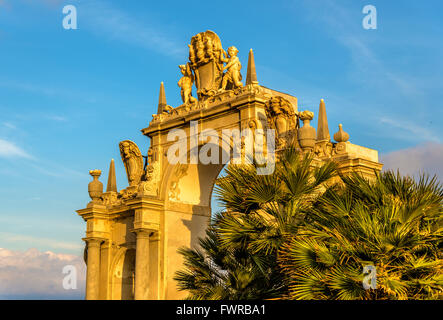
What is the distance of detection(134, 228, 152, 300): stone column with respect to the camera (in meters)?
30.1

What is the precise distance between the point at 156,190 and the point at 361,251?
1900 cm

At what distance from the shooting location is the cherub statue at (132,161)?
33719mm

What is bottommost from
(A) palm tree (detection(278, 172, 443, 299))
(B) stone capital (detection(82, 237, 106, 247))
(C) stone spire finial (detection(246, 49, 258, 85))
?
(A) palm tree (detection(278, 172, 443, 299))

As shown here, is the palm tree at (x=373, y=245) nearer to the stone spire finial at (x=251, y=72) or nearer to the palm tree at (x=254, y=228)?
the palm tree at (x=254, y=228)

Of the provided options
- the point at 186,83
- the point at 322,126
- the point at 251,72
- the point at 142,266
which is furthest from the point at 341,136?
the point at 142,266

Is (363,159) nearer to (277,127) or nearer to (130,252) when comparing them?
(277,127)

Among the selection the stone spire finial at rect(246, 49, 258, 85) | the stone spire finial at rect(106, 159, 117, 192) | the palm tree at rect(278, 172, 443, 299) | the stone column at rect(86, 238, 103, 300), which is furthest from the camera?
the stone spire finial at rect(106, 159, 117, 192)

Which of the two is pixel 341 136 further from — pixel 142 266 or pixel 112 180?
pixel 112 180

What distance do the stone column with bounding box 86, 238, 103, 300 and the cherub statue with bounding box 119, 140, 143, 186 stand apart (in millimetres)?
3582

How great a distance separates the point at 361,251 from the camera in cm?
1337

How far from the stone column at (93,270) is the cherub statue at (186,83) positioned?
8818 mm

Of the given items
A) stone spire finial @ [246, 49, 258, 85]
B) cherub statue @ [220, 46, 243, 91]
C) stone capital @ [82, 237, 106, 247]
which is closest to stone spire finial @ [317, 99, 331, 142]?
stone spire finial @ [246, 49, 258, 85]

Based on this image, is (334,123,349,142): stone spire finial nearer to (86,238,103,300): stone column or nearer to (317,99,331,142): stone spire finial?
(317,99,331,142): stone spire finial

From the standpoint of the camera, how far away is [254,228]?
16188 mm
